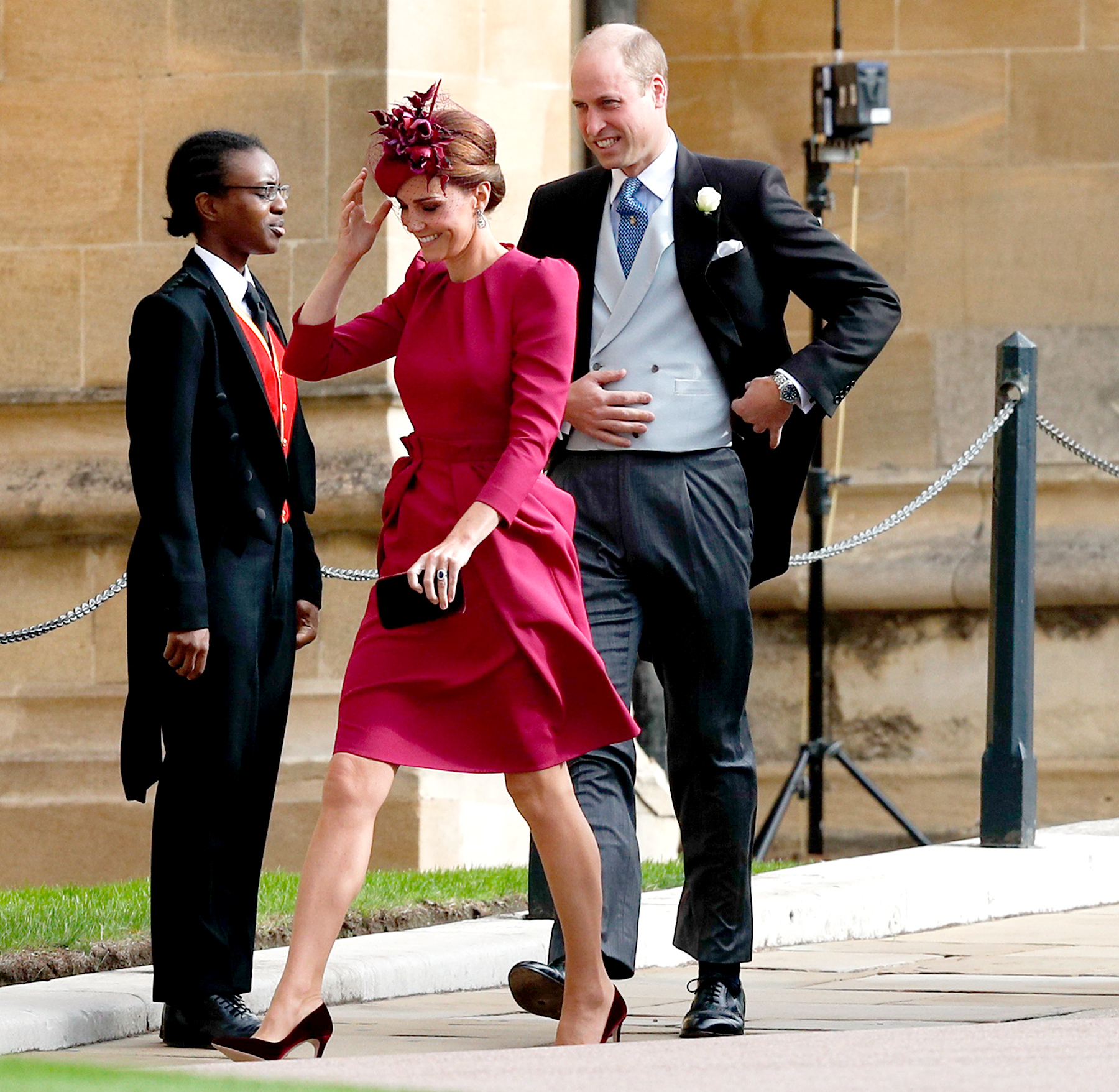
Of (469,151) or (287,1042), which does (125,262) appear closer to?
(469,151)

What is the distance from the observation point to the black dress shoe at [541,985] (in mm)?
4656

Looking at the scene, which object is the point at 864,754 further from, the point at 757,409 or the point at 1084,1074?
the point at 1084,1074

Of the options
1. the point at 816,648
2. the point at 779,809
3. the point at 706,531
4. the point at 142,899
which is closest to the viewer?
the point at 706,531

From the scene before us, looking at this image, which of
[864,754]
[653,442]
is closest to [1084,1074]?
[653,442]

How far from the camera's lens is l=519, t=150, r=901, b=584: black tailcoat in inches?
186

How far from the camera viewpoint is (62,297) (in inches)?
330

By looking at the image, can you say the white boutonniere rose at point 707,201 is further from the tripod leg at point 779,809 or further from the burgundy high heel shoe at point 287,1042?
the tripod leg at point 779,809

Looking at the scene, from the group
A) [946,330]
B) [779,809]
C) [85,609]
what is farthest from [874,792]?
[85,609]

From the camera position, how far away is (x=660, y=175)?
4.83 meters

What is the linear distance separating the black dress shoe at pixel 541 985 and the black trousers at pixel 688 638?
0.13ft

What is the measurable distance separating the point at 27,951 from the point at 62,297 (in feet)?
11.5

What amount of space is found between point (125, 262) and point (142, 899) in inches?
107

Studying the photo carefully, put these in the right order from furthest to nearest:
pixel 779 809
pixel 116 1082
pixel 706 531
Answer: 1. pixel 779 809
2. pixel 706 531
3. pixel 116 1082

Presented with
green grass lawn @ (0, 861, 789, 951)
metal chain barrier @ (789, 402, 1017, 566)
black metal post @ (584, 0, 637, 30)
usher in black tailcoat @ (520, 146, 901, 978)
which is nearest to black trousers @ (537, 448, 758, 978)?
usher in black tailcoat @ (520, 146, 901, 978)
